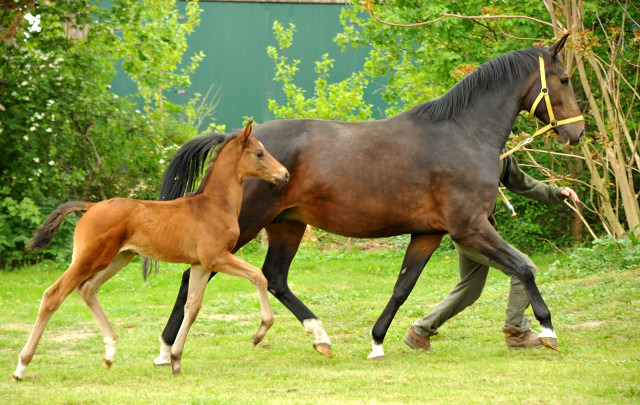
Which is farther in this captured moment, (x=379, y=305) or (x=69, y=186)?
(x=69, y=186)

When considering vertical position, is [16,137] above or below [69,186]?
above

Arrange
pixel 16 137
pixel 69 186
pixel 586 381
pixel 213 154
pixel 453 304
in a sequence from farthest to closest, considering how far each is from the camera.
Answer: pixel 69 186 → pixel 16 137 → pixel 453 304 → pixel 213 154 → pixel 586 381

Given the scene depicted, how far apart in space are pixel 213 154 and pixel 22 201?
24.5ft

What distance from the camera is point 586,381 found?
5.39 meters

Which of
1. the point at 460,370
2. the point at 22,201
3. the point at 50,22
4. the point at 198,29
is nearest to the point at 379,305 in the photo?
the point at 460,370

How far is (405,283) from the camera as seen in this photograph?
22.2ft

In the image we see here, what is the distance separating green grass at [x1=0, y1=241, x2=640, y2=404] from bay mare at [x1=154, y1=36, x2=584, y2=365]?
468 millimetres

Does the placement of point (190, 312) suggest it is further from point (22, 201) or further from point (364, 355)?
point (22, 201)

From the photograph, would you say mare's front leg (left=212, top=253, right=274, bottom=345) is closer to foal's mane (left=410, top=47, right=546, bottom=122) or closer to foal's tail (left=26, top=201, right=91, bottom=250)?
foal's tail (left=26, top=201, right=91, bottom=250)

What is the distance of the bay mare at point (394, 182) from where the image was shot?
6.55m

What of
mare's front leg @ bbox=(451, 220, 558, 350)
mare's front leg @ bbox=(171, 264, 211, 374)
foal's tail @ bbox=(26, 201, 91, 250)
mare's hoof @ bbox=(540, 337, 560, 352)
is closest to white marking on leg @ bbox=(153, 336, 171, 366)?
mare's front leg @ bbox=(171, 264, 211, 374)

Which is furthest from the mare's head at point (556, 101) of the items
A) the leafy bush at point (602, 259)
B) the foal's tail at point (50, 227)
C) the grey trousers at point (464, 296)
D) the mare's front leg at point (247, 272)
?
the leafy bush at point (602, 259)

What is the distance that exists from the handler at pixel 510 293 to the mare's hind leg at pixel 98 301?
2528mm

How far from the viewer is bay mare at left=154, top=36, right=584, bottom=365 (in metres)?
6.55
